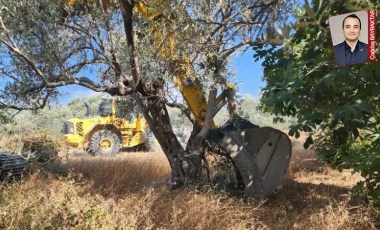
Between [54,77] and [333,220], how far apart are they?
15.5ft

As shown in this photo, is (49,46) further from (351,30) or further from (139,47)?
(351,30)

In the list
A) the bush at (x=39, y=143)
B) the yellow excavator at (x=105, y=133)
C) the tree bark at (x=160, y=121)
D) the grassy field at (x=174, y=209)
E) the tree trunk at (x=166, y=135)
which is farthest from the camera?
the yellow excavator at (x=105, y=133)

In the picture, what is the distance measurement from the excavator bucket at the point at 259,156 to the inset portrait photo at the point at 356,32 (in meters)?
3.52

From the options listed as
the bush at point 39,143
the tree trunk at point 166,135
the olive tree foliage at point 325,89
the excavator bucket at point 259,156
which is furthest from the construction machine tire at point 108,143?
the olive tree foliage at point 325,89

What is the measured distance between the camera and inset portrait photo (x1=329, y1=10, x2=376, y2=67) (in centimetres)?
296

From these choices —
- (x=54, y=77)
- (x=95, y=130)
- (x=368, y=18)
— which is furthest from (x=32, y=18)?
(x=95, y=130)

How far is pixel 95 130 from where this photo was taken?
16.2 m

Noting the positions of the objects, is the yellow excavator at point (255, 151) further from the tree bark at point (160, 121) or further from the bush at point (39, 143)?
the bush at point (39, 143)

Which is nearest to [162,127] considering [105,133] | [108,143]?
[105,133]

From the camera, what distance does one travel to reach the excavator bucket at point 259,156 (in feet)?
21.1

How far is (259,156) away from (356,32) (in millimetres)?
3685

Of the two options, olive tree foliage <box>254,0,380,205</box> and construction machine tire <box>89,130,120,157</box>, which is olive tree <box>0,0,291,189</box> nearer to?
olive tree foliage <box>254,0,380,205</box>

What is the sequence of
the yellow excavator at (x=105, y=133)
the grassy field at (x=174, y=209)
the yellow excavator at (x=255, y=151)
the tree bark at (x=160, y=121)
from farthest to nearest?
1. the yellow excavator at (x=105, y=133)
2. the tree bark at (x=160, y=121)
3. the yellow excavator at (x=255, y=151)
4. the grassy field at (x=174, y=209)

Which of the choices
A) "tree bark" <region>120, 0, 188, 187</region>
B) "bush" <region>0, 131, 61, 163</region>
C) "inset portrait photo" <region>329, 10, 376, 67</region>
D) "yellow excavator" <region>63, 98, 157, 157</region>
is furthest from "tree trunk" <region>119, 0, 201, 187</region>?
"yellow excavator" <region>63, 98, 157, 157</region>
